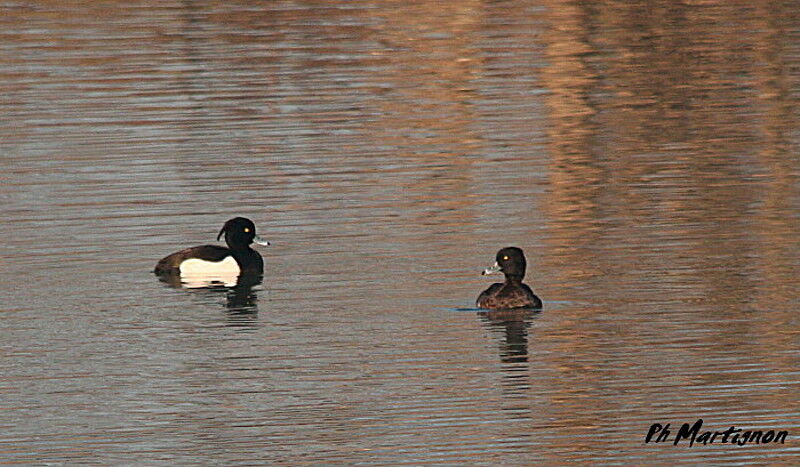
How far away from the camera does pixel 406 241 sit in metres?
18.1

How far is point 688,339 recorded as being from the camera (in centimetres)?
1424

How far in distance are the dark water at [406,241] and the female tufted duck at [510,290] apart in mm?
153

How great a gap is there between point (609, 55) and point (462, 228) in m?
13.4

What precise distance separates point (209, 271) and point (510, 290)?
3.55 metres

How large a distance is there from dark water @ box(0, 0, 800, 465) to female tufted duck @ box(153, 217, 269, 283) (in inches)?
11.5

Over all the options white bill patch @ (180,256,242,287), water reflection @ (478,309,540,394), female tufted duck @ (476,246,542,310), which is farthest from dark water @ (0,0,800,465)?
white bill patch @ (180,256,242,287)

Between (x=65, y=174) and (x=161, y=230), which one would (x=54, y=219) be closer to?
(x=161, y=230)

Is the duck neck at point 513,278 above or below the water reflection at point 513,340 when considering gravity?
above

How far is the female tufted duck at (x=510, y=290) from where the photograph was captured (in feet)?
51.0

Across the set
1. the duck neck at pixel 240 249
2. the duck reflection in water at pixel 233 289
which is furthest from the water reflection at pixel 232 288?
the duck neck at pixel 240 249

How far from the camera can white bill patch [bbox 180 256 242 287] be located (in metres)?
17.5

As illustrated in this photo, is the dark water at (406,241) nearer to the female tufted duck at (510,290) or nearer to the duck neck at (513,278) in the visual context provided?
the female tufted duck at (510,290)

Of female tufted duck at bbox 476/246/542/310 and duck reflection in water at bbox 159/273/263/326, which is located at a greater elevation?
female tufted duck at bbox 476/246/542/310

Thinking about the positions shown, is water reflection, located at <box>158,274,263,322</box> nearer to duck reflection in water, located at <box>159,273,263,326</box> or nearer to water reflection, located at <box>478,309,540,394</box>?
duck reflection in water, located at <box>159,273,263,326</box>
